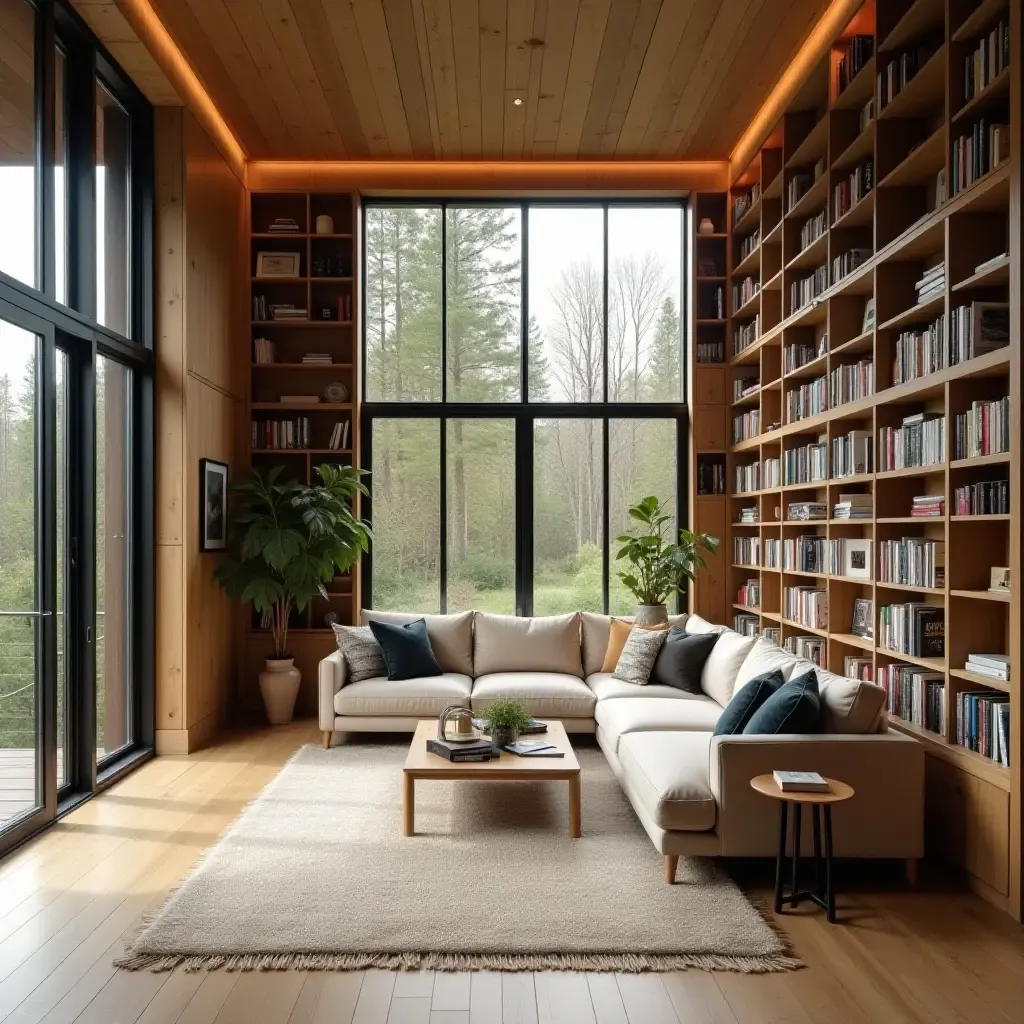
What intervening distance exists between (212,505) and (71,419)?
4.99ft

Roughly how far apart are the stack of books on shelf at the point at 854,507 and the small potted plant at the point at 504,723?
2.06 metres

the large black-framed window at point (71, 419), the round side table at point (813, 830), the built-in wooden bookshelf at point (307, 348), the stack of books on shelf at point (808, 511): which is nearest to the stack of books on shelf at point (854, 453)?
the stack of books on shelf at point (808, 511)

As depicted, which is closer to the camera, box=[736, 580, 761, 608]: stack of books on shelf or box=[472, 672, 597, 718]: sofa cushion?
box=[472, 672, 597, 718]: sofa cushion

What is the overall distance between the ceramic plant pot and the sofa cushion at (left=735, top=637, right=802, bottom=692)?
10.5 ft

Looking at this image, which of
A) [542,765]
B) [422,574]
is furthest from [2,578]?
[422,574]

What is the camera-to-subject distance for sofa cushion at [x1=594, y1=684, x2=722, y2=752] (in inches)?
193

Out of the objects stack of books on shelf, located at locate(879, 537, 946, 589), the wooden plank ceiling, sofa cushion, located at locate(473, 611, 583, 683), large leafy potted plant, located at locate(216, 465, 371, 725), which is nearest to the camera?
stack of books on shelf, located at locate(879, 537, 946, 589)

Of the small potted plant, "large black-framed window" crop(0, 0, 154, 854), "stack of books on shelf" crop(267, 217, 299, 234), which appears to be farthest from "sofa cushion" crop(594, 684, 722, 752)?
"stack of books on shelf" crop(267, 217, 299, 234)

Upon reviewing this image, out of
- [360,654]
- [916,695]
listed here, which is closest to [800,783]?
[916,695]

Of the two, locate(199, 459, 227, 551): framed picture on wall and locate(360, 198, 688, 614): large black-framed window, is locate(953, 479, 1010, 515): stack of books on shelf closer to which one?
locate(360, 198, 688, 614): large black-framed window

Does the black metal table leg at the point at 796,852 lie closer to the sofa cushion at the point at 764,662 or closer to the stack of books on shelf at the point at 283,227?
the sofa cushion at the point at 764,662

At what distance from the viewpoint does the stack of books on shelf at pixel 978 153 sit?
3.54 meters

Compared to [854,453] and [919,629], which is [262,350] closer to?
[854,453]

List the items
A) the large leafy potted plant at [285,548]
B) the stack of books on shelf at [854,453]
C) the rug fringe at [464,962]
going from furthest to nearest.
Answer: the large leafy potted plant at [285,548] → the stack of books on shelf at [854,453] → the rug fringe at [464,962]
